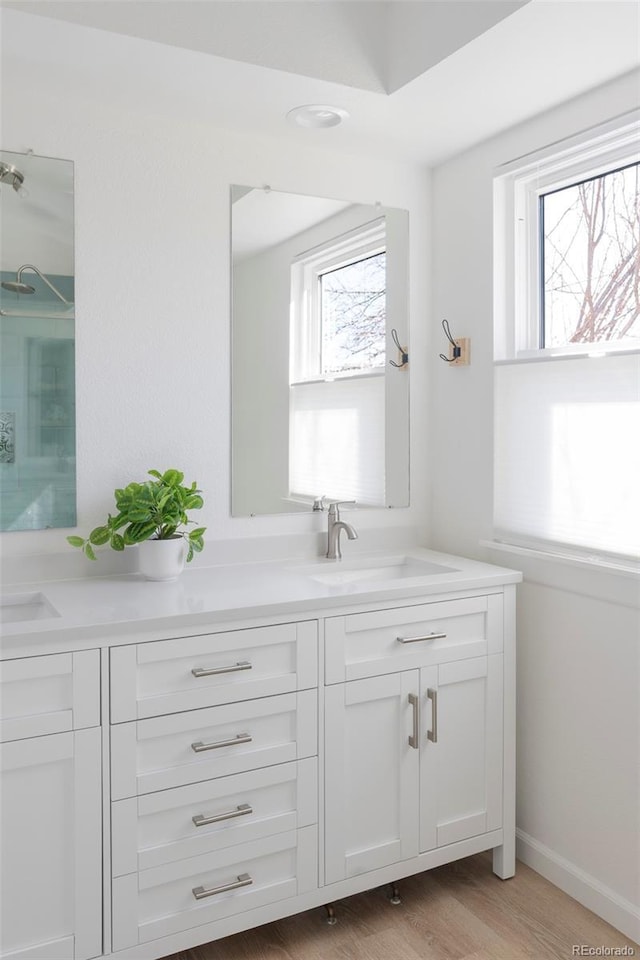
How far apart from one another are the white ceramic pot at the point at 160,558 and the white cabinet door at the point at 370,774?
557mm

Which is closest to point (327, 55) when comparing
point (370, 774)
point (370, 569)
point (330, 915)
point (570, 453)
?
point (570, 453)

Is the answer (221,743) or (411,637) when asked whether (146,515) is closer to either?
(221,743)

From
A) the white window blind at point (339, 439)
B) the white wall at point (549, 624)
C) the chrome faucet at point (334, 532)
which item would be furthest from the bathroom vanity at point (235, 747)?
the white window blind at point (339, 439)

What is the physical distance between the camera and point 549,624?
229 cm

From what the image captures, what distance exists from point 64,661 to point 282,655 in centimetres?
53

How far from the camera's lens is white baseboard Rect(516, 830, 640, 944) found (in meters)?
2.01

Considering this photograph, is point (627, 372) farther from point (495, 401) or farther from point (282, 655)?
point (282, 655)

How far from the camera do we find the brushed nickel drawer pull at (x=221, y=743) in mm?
1798

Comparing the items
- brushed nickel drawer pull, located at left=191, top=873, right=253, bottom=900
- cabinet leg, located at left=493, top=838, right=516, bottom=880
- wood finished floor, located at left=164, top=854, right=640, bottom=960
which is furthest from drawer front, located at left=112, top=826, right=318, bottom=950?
cabinet leg, located at left=493, top=838, right=516, bottom=880

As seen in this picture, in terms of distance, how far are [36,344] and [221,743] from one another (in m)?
1.18

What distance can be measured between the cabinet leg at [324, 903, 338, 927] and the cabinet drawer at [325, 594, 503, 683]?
650mm

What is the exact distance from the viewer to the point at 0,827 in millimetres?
1619

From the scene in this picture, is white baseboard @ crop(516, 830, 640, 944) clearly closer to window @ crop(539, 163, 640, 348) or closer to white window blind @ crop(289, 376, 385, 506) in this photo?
white window blind @ crop(289, 376, 385, 506)

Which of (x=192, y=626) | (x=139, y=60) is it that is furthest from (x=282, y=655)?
(x=139, y=60)
